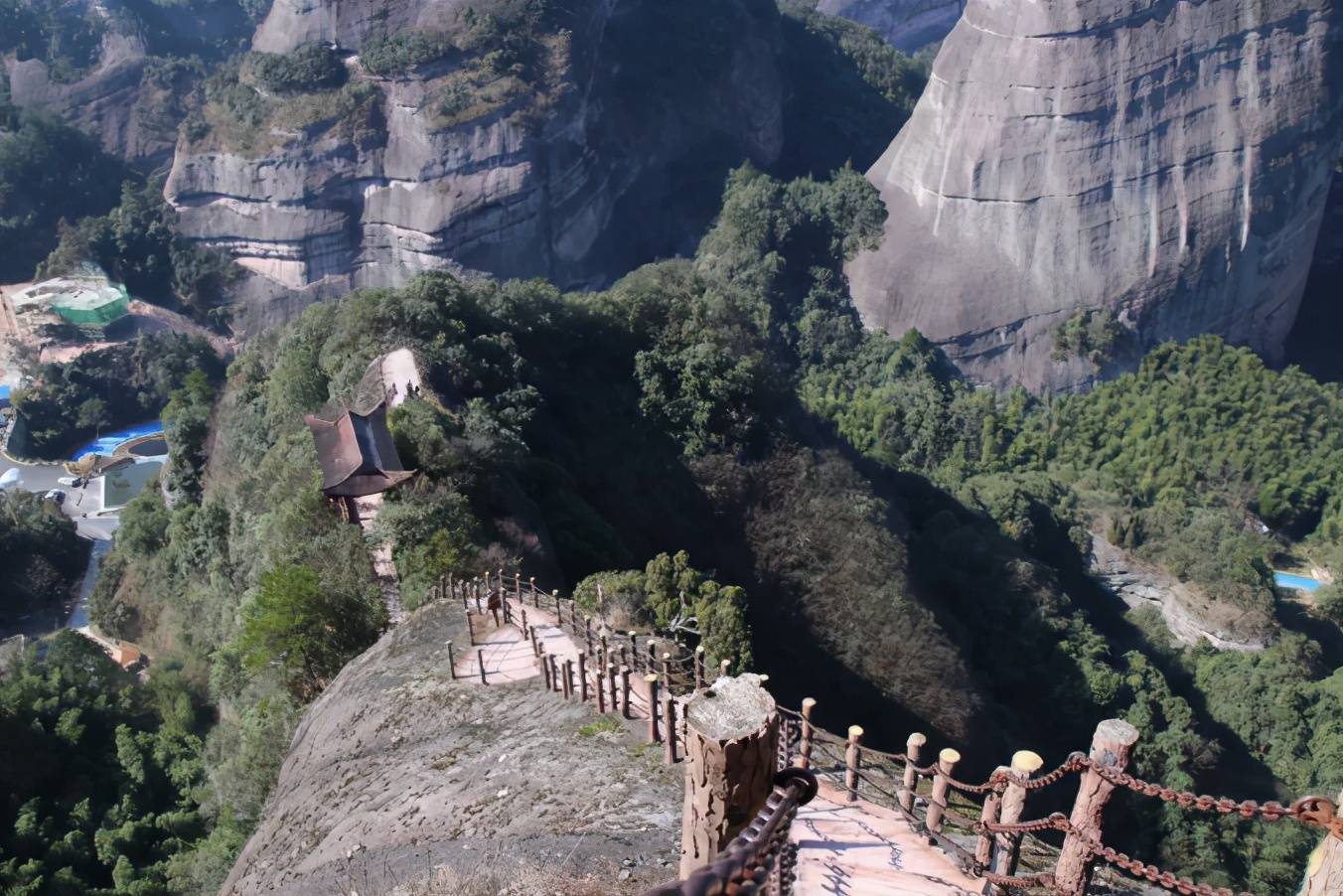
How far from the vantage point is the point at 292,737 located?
1592 centimetres

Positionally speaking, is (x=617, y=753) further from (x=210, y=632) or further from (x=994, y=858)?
(x=210, y=632)

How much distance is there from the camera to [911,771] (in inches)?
299

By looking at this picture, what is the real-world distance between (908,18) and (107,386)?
93.0 meters

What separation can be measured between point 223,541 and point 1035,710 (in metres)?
23.1

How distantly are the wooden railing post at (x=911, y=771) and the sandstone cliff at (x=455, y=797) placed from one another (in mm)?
2073

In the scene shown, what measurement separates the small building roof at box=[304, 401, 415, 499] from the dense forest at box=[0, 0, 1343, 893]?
686mm

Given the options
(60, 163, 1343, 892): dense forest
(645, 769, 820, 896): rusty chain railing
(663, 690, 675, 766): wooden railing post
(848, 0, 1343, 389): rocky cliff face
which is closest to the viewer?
(645, 769, 820, 896): rusty chain railing

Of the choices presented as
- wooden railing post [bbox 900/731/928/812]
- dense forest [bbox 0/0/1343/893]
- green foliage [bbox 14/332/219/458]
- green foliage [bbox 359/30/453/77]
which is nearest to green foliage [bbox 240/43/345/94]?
green foliage [bbox 359/30/453/77]

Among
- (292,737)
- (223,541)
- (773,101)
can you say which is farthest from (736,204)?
(292,737)

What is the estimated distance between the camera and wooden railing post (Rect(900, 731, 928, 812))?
741 centimetres

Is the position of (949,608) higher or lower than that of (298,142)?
lower

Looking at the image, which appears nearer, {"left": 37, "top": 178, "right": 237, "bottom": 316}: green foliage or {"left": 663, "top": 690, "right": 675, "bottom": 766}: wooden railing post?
{"left": 663, "top": 690, "right": 675, "bottom": 766}: wooden railing post

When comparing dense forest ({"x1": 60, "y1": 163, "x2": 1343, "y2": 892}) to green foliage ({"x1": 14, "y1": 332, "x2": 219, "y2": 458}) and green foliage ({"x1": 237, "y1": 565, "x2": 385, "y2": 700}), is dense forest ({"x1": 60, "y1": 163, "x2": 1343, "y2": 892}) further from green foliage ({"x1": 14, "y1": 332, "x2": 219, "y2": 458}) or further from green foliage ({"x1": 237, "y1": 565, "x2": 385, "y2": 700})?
green foliage ({"x1": 14, "y1": 332, "x2": 219, "y2": 458})

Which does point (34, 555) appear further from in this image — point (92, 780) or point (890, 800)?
point (890, 800)
